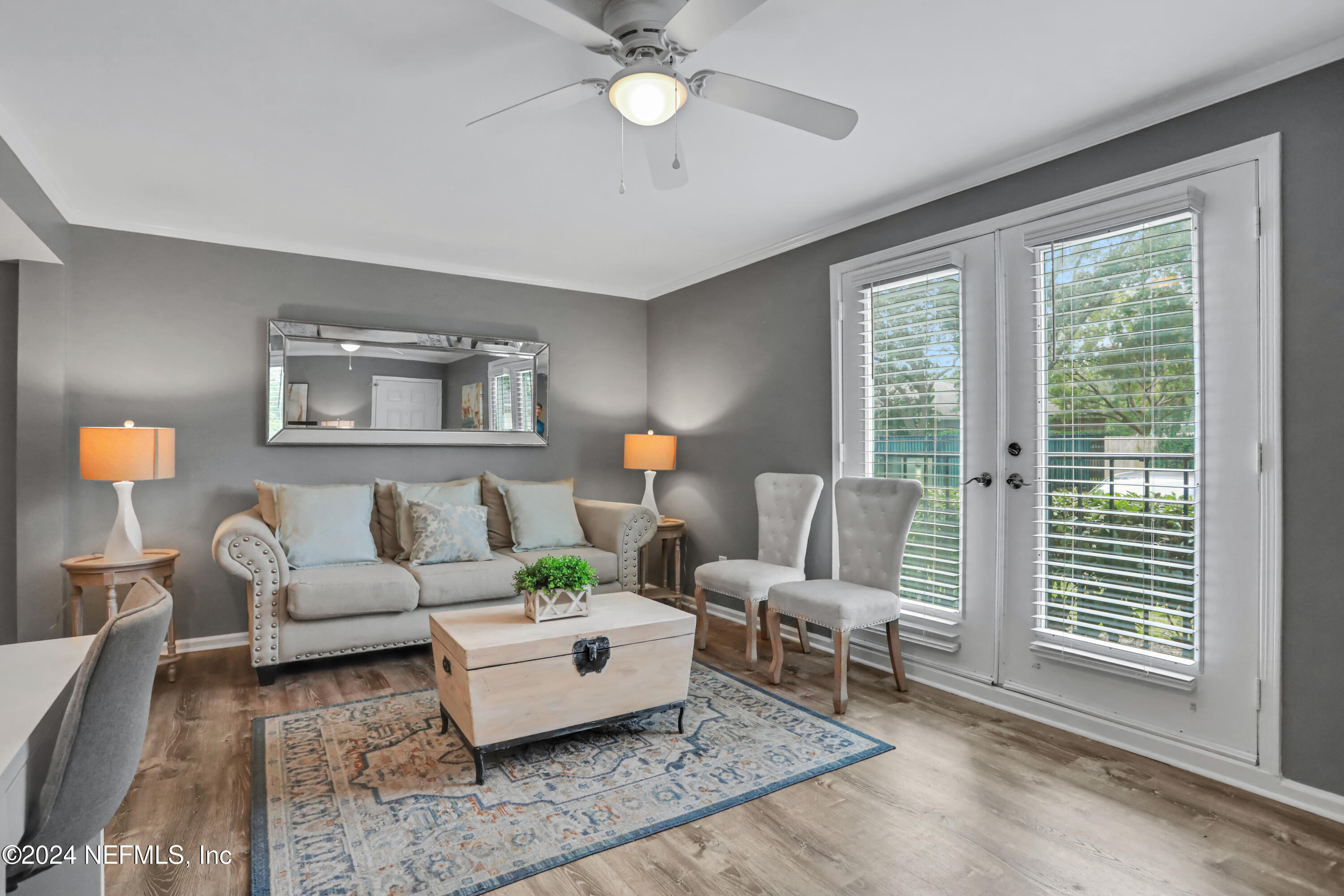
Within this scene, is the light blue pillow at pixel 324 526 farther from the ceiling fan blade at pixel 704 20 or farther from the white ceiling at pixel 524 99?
the ceiling fan blade at pixel 704 20

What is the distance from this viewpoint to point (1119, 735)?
8.96 feet

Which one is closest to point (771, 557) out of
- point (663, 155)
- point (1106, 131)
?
point (663, 155)

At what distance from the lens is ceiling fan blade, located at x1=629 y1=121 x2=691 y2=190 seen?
2.41 meters

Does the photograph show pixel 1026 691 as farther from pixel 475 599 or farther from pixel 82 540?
pixel 82 540

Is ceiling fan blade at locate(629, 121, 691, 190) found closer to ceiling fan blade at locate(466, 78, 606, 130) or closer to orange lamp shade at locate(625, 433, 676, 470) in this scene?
ceiling fan blade at locate(466, 78, 606, 130)

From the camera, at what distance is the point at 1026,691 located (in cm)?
306

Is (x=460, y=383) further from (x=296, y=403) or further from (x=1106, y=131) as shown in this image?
(x=1106, y=131)

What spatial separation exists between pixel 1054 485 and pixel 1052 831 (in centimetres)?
139

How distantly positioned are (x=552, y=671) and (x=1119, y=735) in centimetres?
223

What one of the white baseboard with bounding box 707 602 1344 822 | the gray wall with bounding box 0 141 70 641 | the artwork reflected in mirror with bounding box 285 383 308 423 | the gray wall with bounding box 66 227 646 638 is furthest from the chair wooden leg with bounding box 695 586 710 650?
the gray wall with bounding box 0 141 70 641

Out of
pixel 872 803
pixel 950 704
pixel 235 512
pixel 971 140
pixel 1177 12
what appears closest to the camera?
pixel 1177 12

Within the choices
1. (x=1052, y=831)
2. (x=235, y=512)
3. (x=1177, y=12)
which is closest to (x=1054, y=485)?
(x=1052, y=831)

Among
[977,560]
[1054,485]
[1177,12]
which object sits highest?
[1177,12]

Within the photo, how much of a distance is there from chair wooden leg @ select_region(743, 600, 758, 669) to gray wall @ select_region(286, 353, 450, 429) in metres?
2.80
